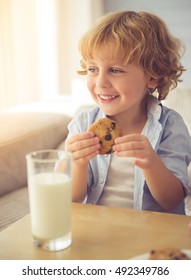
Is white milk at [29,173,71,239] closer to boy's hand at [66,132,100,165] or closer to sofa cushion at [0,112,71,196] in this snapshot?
boy's hand at [66,132,100,165]

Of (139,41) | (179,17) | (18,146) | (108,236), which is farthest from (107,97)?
(179,17)

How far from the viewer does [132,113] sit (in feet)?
3.56

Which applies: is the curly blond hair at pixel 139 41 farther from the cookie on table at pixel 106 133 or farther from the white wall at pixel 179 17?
the white wall at pixel 179 17

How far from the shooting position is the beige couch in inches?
50.5

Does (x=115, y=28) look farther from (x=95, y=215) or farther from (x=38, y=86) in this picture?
(x=38, y=86)

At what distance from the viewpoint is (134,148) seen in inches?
30.5

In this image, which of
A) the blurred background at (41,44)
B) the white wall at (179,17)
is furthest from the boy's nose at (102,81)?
the blurred background at (41,44)

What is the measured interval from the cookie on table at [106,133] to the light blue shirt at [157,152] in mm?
232

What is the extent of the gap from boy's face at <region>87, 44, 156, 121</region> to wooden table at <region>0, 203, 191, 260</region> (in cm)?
29

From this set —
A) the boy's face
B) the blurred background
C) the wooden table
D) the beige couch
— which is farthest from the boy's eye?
the blurred background

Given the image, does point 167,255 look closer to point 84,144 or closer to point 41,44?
point 84,144

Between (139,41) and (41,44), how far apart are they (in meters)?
1.84

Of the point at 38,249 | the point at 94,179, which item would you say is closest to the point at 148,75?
the point at 94,179

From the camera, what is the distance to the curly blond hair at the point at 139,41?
0.96 metres
